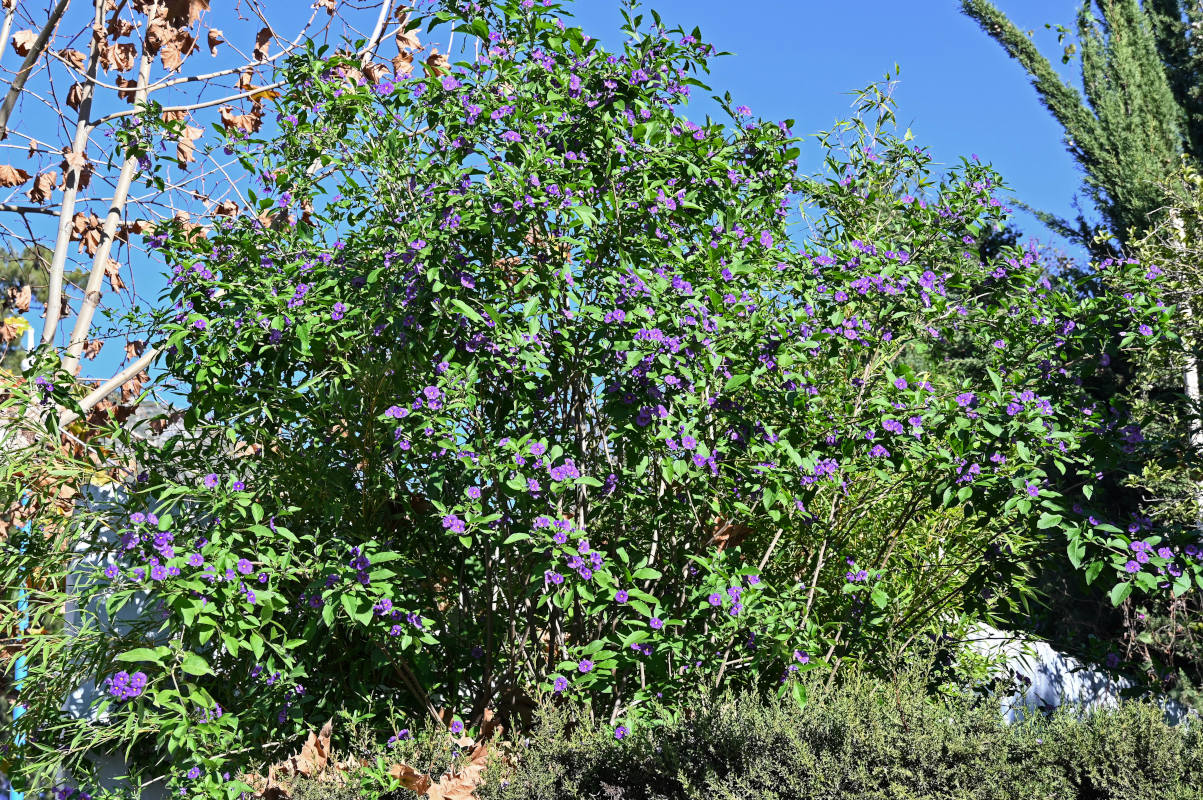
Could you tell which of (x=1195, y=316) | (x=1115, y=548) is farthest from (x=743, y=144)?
(x=1195, y=316)

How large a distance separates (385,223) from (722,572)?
162cm

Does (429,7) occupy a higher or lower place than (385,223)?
higher

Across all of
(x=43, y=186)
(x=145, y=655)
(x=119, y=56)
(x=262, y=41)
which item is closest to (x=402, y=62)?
(x=262, y=41)

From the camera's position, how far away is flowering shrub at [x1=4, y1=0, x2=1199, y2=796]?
3.11m

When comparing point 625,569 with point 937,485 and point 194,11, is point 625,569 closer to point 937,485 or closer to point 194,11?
point 937,485

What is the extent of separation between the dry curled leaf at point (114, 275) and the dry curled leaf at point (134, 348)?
275 millimetres

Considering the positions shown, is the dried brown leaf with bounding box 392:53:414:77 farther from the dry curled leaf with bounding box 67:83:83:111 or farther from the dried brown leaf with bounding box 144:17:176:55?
the dry curled leaf with bounding box 67:83:83:111

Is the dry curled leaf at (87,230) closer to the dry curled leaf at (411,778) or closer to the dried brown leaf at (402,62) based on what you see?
the dried brown leaf at (402,62)

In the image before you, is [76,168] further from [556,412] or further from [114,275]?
[556,412]

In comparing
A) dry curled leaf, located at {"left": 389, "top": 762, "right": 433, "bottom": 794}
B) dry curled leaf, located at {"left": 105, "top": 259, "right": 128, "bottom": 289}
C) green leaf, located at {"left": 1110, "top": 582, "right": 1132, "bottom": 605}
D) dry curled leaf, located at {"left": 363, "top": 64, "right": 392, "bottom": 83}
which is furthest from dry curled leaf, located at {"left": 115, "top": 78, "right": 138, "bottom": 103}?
green leaf, located at {"left": 1110, "top": 582, "right": 1132, "bottom": 605}

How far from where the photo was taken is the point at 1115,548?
3268 mm

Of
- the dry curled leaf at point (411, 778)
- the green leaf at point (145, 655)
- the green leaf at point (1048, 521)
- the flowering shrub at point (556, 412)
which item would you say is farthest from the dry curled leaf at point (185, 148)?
the green leaf at point (1048, 521)

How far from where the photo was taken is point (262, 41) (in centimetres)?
497

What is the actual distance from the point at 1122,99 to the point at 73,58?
30.5 feet
